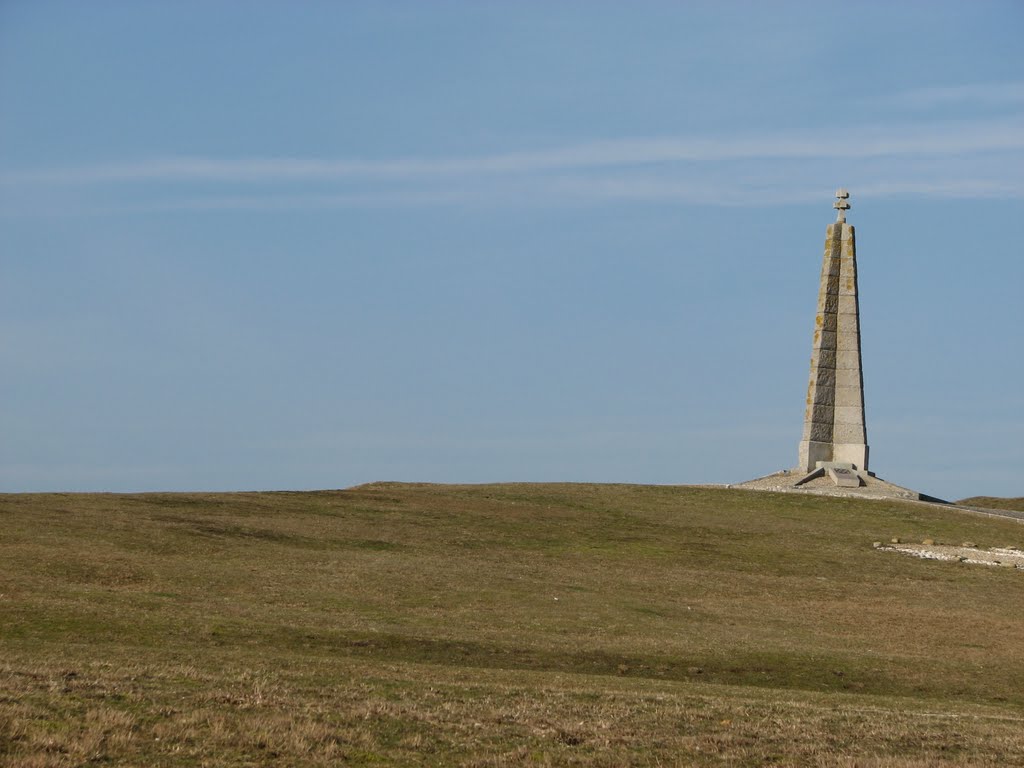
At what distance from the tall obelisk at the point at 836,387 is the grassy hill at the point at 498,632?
5265 mm

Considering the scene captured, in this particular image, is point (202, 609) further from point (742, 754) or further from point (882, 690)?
point (742, 754)

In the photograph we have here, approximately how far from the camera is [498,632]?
3164cm

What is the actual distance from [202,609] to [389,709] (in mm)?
14255

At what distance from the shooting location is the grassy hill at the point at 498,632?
1741cm

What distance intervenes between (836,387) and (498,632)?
40594 mm

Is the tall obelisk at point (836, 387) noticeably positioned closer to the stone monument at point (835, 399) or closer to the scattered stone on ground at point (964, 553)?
the stone monument at point (835, 399)

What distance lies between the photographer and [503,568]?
42.1 m

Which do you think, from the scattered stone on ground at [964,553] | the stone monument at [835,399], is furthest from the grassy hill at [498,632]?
the stone monument at [835,399]

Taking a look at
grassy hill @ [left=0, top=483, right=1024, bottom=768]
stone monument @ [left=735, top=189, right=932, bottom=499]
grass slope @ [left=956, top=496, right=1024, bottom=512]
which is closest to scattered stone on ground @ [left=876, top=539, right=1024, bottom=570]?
grassy hill @ [left=0, top=483, right=1024, bottom=768]

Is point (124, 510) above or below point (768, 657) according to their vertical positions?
above

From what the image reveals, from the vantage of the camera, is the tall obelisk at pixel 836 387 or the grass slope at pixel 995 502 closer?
the tall obelisk at pixel 836 387

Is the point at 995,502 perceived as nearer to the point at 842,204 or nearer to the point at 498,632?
the point at 842,204

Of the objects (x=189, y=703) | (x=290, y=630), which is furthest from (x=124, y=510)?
(x=189, y=703)

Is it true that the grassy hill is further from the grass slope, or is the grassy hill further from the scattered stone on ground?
the grass slope
